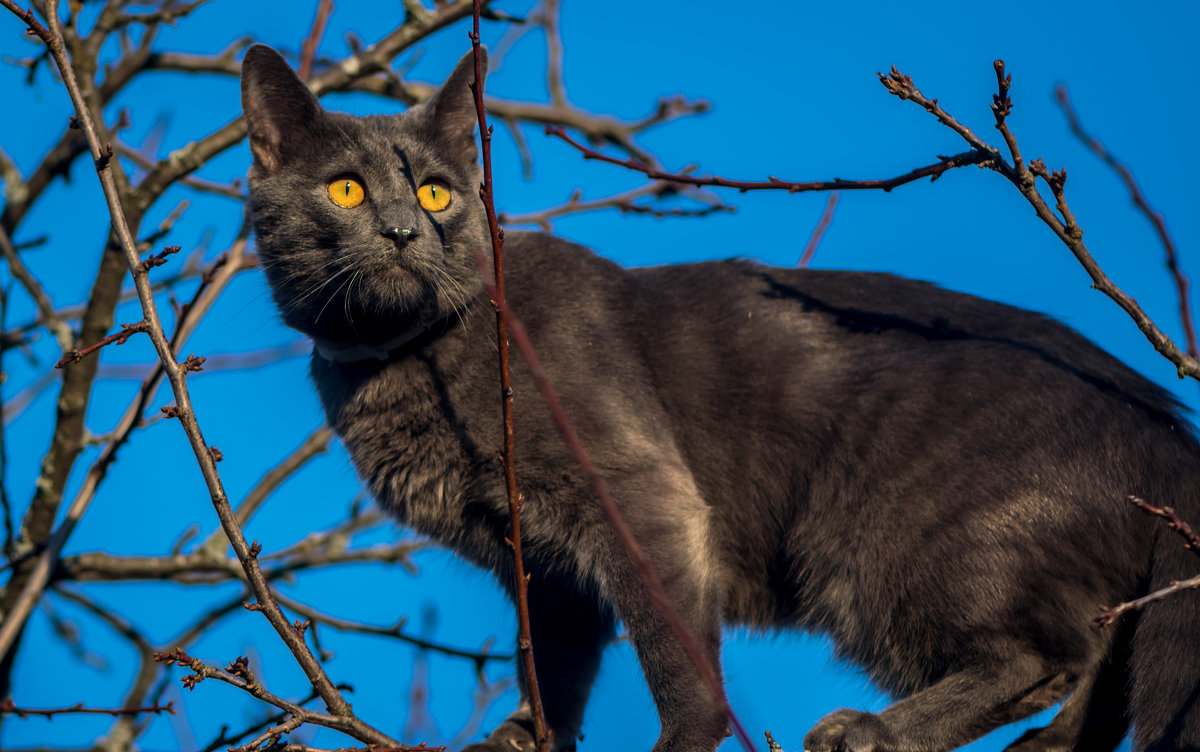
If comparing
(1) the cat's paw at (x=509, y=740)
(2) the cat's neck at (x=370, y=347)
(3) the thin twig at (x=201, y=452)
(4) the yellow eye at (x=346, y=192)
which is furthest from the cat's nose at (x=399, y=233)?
(1) the cat's paw at (x=509, y=740)

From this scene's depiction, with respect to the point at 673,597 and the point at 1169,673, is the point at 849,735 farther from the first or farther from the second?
the point at 1169,673

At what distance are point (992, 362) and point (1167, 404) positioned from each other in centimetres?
43

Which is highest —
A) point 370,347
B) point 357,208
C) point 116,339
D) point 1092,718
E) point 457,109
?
point 457,109

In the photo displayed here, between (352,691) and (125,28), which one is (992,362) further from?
Result: (125,28)

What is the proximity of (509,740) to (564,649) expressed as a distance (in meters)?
0.33

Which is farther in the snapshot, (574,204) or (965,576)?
(574,204)

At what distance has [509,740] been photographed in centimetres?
270

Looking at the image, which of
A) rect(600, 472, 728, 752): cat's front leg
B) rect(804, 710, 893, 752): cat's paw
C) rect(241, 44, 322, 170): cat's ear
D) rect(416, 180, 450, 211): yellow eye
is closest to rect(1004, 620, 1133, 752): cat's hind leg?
rect(804, 710, 893, 752): cat's paw

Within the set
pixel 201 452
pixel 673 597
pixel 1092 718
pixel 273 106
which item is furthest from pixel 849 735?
pixel 273 106

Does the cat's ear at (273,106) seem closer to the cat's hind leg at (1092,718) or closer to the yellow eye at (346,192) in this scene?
the yellow eye at (346,192)

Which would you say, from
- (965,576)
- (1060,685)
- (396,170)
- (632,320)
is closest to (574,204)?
(632,320)

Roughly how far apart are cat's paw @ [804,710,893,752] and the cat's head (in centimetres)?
135

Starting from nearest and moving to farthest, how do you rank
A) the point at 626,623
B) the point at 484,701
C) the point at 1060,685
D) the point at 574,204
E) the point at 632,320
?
the point at 1060,685
the point at 626,623
the point at 632,320
the point at 484,701
the point at 574,204

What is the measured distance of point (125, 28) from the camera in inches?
139
